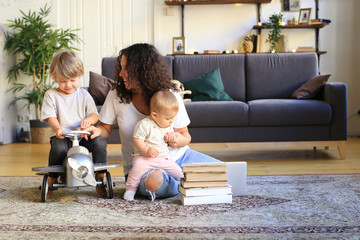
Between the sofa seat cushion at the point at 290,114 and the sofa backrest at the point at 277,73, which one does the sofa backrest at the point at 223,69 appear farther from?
the sofa seat cushion at the point at 290,114

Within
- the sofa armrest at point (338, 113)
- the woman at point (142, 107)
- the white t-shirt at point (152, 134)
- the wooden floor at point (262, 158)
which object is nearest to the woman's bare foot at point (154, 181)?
the woman at point (142, 107)

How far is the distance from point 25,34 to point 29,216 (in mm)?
3858

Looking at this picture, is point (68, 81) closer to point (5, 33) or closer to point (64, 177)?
point (64, 177)

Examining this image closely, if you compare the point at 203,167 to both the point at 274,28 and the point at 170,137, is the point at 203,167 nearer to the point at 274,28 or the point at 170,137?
the point at 170,137

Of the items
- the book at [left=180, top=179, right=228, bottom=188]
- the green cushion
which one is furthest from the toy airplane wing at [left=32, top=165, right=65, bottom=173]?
the green cushion

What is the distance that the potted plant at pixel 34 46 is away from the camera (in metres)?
5.30

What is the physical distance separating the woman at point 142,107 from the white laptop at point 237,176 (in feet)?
0.54

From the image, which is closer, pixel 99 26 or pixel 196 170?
pixel 196 170

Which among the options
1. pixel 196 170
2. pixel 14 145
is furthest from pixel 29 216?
pixel 14 145

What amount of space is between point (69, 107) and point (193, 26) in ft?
12.1

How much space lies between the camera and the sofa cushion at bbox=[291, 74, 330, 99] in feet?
12.9

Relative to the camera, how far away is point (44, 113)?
231cm

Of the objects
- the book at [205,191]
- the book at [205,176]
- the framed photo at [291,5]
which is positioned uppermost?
the framed photo at [291,5]

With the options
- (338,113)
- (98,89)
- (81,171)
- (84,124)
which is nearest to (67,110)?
(84,124)
